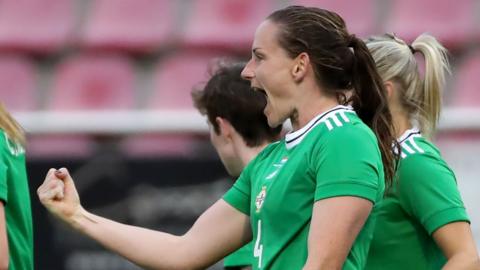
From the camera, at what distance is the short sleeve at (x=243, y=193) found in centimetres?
313

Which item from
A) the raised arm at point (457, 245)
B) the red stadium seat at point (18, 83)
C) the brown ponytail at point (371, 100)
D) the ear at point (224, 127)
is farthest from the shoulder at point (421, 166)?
the red stadium seat at point (18, 83)

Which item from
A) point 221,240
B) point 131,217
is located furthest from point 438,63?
point 131,217

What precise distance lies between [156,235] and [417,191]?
0.68 meters

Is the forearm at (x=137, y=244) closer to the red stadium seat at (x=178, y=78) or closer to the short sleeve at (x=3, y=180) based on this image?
the short sleeve at (x=3, y=180)

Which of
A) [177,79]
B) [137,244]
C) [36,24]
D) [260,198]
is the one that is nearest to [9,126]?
[137,244]

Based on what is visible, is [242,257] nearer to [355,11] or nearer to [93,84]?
[93,84]

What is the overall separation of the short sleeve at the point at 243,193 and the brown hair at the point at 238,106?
0.70 m

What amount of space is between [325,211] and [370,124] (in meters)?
0.35

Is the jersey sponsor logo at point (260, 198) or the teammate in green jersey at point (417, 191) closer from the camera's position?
the jersey sponsor logo at point (260, 198)

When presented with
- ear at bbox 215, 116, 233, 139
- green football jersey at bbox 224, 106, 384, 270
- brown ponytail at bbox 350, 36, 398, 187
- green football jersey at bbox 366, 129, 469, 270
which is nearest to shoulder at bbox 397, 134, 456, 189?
green football jersey at bbox 366, 129, 469, 270

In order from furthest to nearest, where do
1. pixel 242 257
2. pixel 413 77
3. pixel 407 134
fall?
pixel 242 257 → pixel 413 77 → pixel 407 134

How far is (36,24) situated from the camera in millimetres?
8219

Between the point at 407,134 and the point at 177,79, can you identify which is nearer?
the point at 407,134

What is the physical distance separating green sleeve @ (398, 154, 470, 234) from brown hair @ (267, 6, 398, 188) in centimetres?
25
